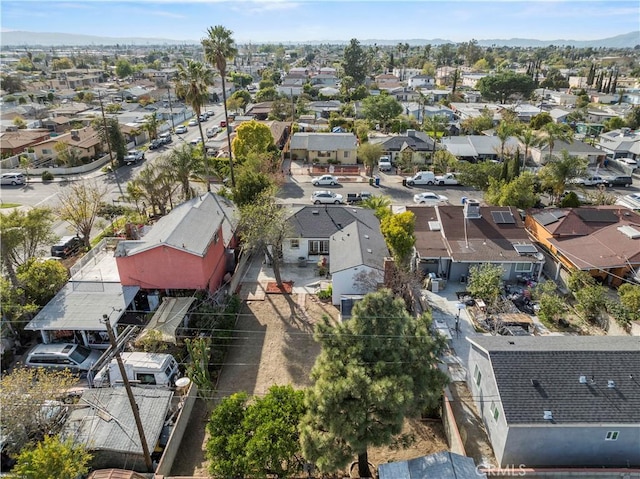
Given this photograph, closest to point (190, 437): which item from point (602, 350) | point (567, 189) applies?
point (602, 350)

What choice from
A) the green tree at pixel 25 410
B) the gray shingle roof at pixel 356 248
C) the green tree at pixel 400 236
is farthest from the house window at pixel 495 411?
the green tree at pixel 25 410

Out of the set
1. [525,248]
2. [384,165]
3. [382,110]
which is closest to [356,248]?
[525,248]

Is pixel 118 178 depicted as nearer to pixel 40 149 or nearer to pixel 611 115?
pixel 40 149

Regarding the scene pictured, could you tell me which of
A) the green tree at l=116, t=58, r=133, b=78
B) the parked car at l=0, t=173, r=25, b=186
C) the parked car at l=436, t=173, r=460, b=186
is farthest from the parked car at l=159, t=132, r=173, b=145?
the green tree at l=116, t=58, r=133, b=78

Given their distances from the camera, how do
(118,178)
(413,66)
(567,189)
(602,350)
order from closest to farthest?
(602,350)
(567,189)
(118,178)
(413,66)

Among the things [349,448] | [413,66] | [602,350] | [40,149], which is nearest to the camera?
[349,448]
